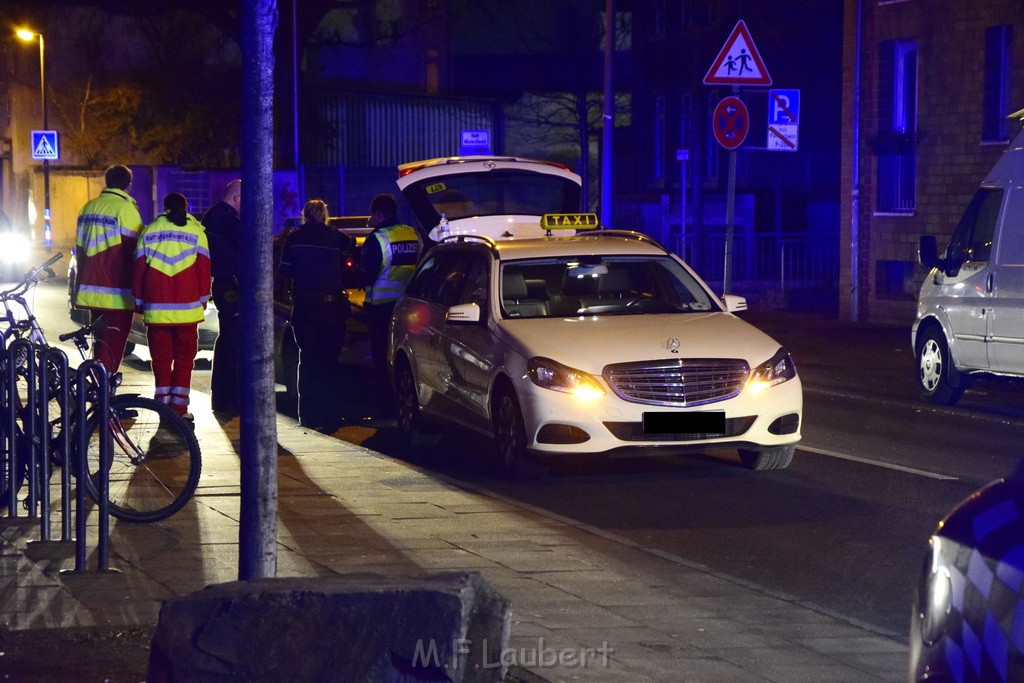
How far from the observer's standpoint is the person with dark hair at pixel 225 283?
1295 cm

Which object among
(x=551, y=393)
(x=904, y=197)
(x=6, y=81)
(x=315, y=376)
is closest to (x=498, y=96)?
(x=6, y=81)

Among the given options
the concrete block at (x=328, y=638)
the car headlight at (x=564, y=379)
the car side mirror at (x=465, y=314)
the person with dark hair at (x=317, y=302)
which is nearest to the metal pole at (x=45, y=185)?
the person with dark hair at (x=317, y=302)

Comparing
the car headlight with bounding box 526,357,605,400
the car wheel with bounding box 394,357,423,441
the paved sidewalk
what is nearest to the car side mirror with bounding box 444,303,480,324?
the car headlight with bounding box 526,357,605,400

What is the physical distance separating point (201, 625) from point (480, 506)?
419 cm

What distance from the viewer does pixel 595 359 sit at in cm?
989

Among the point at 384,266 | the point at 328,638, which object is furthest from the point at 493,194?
the point at 328,638

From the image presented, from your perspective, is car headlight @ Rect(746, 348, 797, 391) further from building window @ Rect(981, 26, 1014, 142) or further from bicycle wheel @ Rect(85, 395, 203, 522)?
building window @ Rect(981, 26, 1014, 142)

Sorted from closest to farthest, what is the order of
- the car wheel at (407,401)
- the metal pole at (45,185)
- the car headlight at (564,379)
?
1. the car headlight at (564,379)
2. the car wheel at (407,401)
3. the metal pole at (45,185)

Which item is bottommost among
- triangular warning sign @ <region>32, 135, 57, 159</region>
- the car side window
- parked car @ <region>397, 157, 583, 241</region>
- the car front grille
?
the car front grille

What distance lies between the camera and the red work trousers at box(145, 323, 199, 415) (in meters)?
11.6

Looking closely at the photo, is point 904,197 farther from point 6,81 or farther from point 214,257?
point 6,81

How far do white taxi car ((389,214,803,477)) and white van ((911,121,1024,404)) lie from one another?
10.6 ft

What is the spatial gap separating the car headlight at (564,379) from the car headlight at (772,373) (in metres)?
0.98

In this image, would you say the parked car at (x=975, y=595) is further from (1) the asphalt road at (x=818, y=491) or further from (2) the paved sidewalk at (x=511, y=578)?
(1) the asphalt road at (x=818, y=491)
